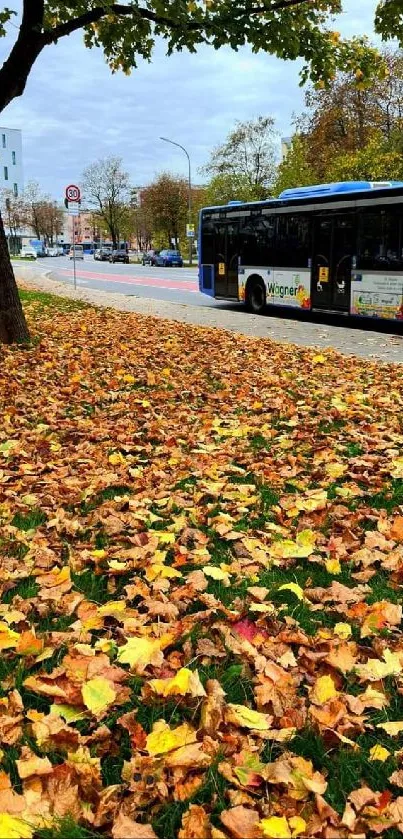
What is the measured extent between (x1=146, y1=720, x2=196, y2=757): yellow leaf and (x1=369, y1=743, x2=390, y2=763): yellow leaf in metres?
0.56

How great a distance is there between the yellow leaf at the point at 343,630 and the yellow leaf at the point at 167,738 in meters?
0.86

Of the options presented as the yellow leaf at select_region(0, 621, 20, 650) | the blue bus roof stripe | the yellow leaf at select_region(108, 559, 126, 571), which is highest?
the blue bus roof stripe

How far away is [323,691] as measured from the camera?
95.6 inches

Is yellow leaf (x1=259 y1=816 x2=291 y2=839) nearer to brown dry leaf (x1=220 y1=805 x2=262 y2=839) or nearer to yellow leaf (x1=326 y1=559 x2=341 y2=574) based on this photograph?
brown dry leaf (x1=220 y1=805 x2=262 y2=839)

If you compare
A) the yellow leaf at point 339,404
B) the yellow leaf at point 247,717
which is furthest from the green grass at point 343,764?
the yellow leaf at point 339,404

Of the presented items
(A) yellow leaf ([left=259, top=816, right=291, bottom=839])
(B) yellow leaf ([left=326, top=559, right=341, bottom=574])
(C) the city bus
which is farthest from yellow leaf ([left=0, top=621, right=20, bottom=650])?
(C) the city bus

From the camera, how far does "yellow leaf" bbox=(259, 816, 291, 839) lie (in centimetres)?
179

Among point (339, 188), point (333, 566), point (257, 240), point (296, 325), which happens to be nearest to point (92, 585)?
point (333, 566)

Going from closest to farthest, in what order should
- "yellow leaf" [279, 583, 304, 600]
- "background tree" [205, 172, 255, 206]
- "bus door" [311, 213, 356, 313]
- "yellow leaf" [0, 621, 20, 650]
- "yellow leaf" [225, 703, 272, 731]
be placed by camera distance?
"yellow leaf" [225, 703, 272, 731] < "yellow leaf" [0, 621, 20, 650] < "yellow leaf" [279, 583, 304, 600] < "bus door" [311, 213, 356, 313] < "background tree" [205, 172, 255, 206]

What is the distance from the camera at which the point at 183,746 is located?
2117 millimetres

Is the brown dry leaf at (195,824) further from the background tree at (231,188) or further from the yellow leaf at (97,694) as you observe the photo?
the background tree at (231,188)

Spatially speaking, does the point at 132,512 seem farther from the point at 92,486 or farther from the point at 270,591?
the point at 270,591

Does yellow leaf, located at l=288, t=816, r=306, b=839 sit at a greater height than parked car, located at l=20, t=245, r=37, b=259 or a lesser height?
lesser

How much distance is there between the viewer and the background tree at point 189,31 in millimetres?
9922
